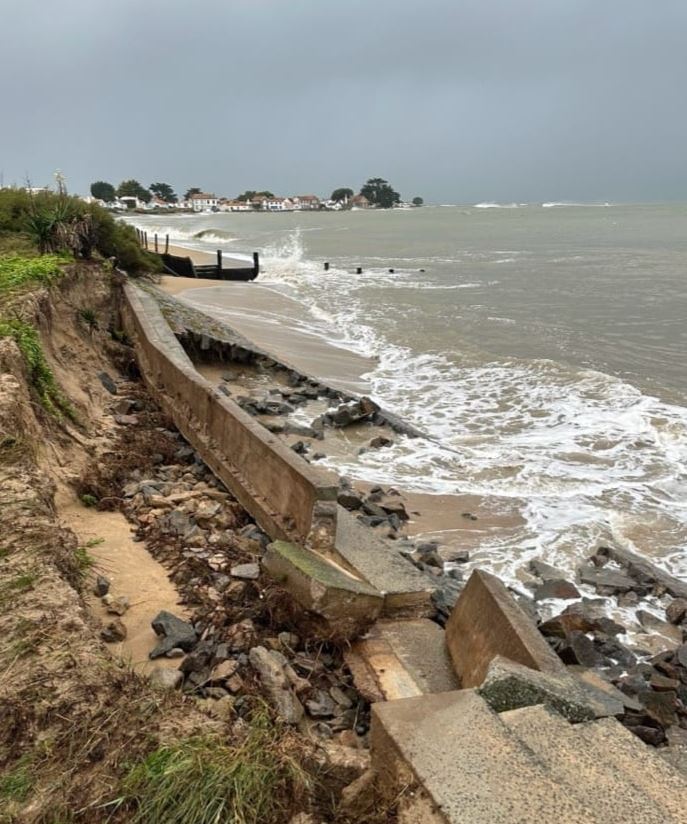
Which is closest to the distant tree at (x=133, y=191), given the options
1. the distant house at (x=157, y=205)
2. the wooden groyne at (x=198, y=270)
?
the distant house at (x=157, y=205)

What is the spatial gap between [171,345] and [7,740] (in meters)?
8.38

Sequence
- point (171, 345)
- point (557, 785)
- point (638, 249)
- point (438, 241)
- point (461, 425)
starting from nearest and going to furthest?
point (557, 785) → point (171, 345) → point (461, 425) → point (638, 249) → point (438, 241)

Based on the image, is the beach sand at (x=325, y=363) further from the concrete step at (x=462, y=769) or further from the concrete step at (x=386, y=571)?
the concrete step at (x=462, y=769)

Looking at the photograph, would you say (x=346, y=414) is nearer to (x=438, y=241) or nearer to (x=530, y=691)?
(x=530, y=691)

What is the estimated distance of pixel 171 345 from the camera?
10469 mm

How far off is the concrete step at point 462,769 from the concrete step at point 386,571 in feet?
5.10

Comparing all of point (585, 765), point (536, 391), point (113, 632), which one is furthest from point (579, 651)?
point (536, 391)

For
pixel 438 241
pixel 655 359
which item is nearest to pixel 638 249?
pixel 438 241

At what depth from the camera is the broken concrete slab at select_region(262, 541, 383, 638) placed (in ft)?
13.3

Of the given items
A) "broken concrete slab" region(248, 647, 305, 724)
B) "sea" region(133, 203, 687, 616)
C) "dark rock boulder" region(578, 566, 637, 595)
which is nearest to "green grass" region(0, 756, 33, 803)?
"broken concrete slab" region(248, 647, 305, 724)

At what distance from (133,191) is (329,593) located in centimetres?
19956

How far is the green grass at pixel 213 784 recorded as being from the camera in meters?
2.37

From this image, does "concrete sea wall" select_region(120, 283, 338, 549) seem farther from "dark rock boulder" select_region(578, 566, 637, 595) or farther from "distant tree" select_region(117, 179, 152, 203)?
"distant tree" select_region(117, 179, 152, 203)

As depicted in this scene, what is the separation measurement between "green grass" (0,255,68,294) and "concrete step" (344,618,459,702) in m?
7.73
